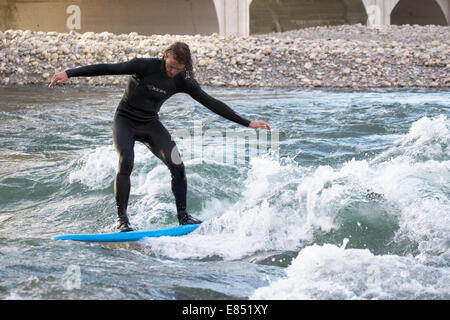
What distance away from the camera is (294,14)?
38.7m

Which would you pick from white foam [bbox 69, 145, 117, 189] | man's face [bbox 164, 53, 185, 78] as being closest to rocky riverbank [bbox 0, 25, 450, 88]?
white foam [bbox 69, 145, 117, 189]

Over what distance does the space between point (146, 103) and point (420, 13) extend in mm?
34488

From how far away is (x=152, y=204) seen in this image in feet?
24.6

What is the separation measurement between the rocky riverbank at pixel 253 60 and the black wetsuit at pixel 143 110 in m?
11.9

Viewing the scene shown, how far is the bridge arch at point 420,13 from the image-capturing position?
35625mm

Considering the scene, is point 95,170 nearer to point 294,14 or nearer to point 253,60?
point 253,60

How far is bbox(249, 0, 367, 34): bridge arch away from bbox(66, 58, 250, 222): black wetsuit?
29.3 m

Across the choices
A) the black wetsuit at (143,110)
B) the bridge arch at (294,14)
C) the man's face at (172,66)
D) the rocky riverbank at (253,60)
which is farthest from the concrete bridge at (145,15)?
the man's face at (172,66)

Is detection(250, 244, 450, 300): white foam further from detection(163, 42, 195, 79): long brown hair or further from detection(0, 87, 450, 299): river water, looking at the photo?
detection(163, 42, 195, 79): long brown hair

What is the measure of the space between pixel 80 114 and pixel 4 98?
9.90ft

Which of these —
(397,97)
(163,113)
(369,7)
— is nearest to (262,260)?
(163,113)

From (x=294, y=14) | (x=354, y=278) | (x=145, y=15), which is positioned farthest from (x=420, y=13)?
(x=354, y=278)

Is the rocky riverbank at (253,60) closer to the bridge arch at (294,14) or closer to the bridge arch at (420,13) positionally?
the bridge arch at (294,14)
